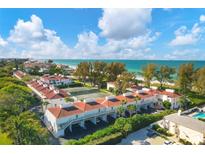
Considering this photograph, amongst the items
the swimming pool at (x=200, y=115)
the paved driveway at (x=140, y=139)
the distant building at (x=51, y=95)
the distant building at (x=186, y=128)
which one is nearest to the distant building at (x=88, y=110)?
the swimming pool at (x=200, y=115)

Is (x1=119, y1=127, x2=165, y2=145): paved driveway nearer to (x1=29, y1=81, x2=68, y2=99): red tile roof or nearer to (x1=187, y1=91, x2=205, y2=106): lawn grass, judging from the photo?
(x1=187, y1=91, x2=205, y2=106): lawn grass

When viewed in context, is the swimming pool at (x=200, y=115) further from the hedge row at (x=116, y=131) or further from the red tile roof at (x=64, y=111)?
the red tile roof at (x=64, y=111)

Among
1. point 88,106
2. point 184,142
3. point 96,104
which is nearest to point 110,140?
point 88,106

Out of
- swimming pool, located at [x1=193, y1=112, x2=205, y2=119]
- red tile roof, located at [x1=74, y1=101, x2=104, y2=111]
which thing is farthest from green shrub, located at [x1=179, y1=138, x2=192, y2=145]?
red tile roof, located at [x1=74, y1=101, x2=104, y2=111]

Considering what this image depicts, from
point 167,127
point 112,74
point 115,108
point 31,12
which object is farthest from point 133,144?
point 112,74

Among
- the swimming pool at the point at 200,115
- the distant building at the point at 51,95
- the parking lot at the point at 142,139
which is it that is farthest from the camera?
the distant building at the point at 51,95
